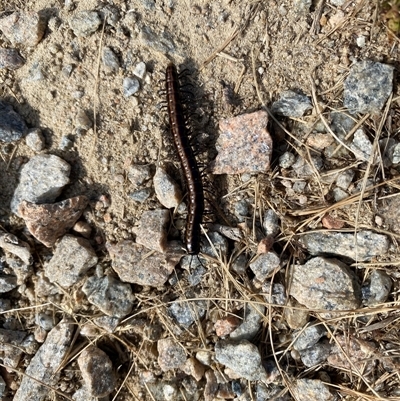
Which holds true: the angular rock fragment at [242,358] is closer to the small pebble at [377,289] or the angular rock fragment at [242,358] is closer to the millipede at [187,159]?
the millipede at [187,159]

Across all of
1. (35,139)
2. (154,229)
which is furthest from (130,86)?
(154,229)

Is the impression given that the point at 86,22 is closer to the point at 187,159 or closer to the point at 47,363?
the point at 187,159

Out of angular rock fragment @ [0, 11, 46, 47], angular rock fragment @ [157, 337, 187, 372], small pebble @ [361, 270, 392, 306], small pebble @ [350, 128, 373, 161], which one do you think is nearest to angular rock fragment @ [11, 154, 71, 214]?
angular rock fragment @ [0, 11, 46, 47]

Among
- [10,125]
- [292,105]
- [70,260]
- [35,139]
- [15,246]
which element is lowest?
[70,260]

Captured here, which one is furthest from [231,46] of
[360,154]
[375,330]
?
[375,330]

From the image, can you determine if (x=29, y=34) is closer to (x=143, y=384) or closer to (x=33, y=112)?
(x=33, y=112)

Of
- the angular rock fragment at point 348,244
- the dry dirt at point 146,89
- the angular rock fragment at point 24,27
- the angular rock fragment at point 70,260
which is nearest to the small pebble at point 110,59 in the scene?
the dry dirt at point 146,89

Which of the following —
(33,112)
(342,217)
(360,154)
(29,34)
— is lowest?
(342,217)
